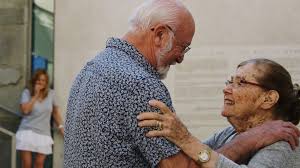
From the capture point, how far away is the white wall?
19.5 ft

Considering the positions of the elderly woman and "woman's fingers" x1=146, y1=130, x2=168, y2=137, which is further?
the elderly woman

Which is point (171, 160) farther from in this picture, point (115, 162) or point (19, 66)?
point (19, 66)

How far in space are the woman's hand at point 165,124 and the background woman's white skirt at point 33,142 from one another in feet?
14.5

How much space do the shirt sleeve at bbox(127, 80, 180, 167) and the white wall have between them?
417 cm

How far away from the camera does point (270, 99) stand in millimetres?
2377

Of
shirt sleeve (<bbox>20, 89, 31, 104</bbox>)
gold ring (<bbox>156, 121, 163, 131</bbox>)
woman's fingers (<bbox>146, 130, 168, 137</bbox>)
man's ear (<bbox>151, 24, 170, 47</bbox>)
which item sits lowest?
shirt sleeve (<bbox>20, 89, 31, 104</bbox>)

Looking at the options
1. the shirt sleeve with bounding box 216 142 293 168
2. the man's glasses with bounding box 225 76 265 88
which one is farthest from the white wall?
the shirt sleeve with bounding box 216 142 293 168

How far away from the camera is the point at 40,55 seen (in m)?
6.43

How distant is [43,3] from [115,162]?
4.88 m

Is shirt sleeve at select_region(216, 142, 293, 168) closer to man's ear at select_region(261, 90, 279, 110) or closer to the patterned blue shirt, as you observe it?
man's ear at select_region(261, 90, 279, 110)

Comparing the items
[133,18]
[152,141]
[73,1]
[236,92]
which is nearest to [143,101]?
Answer: [152,141]

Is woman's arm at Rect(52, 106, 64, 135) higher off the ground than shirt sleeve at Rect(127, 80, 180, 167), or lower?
lower

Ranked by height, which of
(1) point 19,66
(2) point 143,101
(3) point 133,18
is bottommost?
(1) point 19,66

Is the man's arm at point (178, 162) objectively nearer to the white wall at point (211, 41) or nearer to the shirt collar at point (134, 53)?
the shirt collar at point (134, 53)
